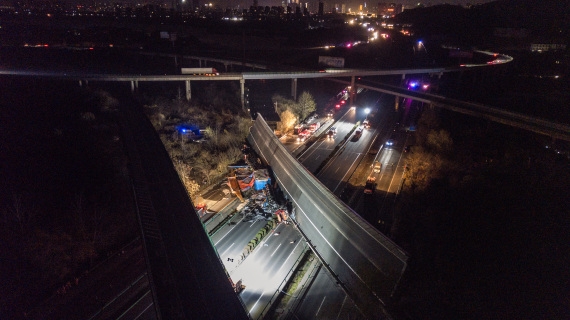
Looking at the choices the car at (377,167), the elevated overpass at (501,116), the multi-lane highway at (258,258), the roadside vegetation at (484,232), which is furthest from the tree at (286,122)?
the multi-lane highway at (258,258)

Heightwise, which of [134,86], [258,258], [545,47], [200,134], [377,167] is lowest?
[258,258]

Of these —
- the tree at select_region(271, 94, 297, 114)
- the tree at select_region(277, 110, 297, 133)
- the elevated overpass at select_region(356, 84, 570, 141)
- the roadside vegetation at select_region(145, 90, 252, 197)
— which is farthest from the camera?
the tree at select_region(271, 94, 297, 114)

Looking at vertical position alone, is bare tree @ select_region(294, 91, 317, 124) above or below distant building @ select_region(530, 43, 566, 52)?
below

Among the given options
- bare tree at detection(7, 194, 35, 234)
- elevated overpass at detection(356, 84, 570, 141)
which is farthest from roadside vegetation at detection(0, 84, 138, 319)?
elevated overpass at detection(356, 84, 570, 141)

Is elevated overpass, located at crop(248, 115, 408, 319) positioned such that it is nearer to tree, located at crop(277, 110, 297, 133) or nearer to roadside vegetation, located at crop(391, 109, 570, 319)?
roadside vegetation, located at crop(391, 109, 570, 319)

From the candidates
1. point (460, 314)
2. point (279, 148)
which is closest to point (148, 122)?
point (279, 148)

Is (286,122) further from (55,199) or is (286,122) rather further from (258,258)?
(55,199)

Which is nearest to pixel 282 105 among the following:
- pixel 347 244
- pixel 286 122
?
pixel 286 122

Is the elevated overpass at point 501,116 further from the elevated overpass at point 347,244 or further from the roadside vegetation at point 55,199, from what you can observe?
the roadside vegetation at point 55,199

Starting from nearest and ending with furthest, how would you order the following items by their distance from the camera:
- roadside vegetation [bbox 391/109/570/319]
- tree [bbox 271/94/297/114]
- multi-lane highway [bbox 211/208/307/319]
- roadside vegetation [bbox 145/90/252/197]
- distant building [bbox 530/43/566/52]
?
roadside vegetation [bbox 391/109/570/319], multi-lane highway [bbox 211/208/307/319], roadside vegetation [bbox 145/90/252/197], tree [bbox 271/94/297/114], distant building [bbox 530/43/566/52]

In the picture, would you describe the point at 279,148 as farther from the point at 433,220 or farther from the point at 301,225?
the point at 433,220
